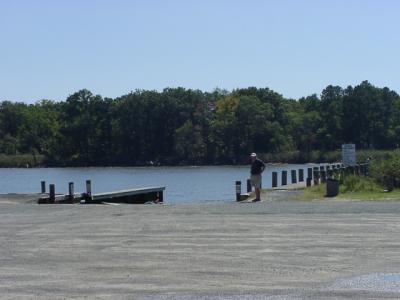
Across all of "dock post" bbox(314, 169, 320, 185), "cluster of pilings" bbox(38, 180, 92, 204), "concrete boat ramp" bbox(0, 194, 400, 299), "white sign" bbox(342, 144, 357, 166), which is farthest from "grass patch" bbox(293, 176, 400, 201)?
"white sign" bbox(342, 144, 357, 166)

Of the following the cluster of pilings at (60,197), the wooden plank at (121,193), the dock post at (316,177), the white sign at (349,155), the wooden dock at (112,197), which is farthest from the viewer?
the white sign at (349,155)

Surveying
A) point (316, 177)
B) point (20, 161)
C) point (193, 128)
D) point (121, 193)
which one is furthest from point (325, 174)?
point (20, 161)

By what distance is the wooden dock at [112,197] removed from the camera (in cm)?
3741

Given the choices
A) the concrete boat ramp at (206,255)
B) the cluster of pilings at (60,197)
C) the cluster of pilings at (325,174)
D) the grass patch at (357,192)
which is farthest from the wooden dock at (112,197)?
the concrete boat ramp at (206,255)

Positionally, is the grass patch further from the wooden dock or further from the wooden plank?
the wooden plank

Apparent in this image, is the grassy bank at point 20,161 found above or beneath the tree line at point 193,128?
beneath

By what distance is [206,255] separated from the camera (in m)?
14.9

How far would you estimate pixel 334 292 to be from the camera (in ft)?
36.7

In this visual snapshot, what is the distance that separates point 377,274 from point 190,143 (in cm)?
12302

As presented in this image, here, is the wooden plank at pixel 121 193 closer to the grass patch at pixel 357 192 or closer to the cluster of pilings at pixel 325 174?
the cluster of pilings at pixel 325 174

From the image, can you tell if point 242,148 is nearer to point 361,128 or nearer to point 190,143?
point 190,143

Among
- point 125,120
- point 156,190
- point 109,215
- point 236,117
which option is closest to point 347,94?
point 236,117

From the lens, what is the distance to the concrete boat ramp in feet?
37.9

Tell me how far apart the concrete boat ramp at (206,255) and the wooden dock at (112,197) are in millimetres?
13228
